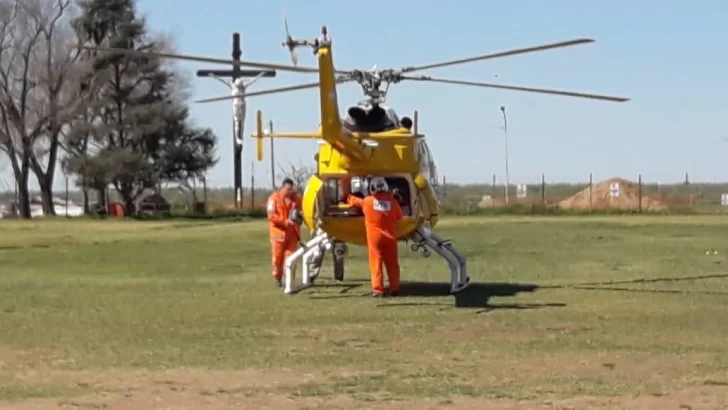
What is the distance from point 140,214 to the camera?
55500 mm

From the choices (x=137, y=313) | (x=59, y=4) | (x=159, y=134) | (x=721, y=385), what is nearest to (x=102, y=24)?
(x=59, y=4)

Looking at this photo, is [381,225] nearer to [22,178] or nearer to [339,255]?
[339,255]

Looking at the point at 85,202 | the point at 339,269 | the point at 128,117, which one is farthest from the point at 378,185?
the point at 85,202

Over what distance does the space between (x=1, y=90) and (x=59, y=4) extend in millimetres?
4860

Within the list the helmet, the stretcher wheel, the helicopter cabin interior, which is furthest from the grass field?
the helmet

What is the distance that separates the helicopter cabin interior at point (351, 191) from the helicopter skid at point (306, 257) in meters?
0.48

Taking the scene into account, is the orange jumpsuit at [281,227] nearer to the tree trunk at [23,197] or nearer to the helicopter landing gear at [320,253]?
the helicopter landing gear at [320,253]

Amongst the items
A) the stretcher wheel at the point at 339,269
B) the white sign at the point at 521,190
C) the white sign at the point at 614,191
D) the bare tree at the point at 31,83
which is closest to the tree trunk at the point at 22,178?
the bare tree at the point at 31,83

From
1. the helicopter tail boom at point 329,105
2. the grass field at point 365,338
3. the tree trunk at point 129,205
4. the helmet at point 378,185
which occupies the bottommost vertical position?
the grass field at point 365,338

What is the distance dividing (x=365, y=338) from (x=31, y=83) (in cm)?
4655

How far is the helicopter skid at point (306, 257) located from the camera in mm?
16391

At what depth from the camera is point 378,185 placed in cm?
1552

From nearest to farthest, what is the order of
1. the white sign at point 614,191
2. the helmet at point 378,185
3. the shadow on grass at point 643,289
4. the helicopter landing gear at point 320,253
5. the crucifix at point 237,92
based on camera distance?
the helmet at point 378,185 < the shadow on grass at point 643,289 < the helicopter landing gear at point 320,253 < the crucifix at point 237,92 < the white sign at point 614,191

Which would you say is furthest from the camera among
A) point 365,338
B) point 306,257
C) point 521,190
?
point 521,190
